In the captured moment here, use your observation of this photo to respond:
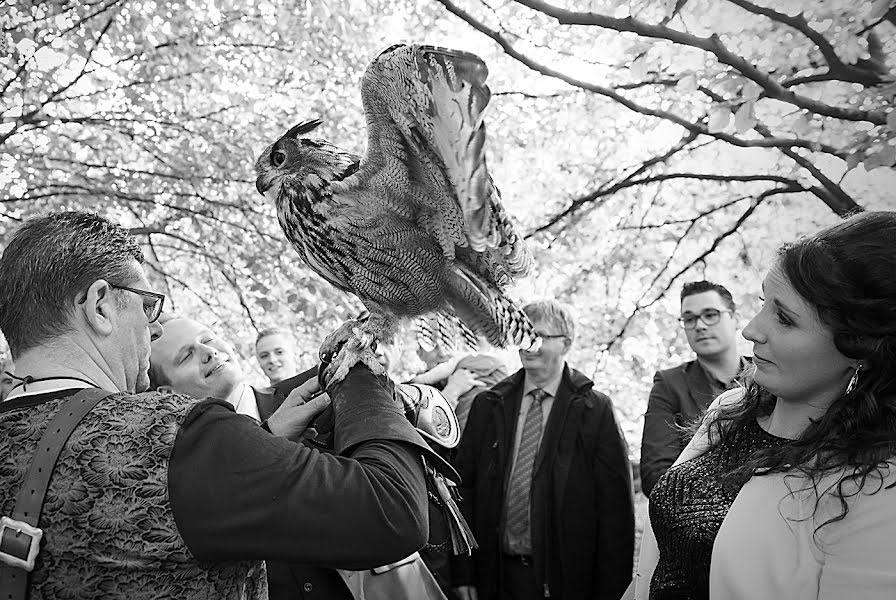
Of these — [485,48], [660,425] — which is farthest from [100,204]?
[660,425]

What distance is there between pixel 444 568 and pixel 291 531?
82.2 inches

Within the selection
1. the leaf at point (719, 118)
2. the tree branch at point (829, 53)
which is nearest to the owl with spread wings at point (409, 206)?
the leaf at point (719, 118)

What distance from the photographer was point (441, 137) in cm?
→ 219

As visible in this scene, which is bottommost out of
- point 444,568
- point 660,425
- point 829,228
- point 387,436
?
point 444,568

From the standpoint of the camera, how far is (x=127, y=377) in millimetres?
1505

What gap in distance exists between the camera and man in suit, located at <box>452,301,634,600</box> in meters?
3.14

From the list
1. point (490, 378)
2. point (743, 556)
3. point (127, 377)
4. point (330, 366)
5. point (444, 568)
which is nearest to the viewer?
point (743, 556)

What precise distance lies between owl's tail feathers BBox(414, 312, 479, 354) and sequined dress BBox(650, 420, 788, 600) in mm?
1375

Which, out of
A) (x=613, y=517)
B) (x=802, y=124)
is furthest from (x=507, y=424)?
(x=802, y=124)

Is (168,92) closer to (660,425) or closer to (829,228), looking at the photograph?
(660,425)

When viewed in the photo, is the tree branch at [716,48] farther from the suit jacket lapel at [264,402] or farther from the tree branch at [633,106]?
the suit jacket lapel at [264,402]

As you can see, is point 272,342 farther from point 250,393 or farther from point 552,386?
point 552,386

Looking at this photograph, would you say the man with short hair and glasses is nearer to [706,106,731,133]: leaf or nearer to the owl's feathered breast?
the owl's feathered breast

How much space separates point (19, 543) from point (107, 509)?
0.14m
